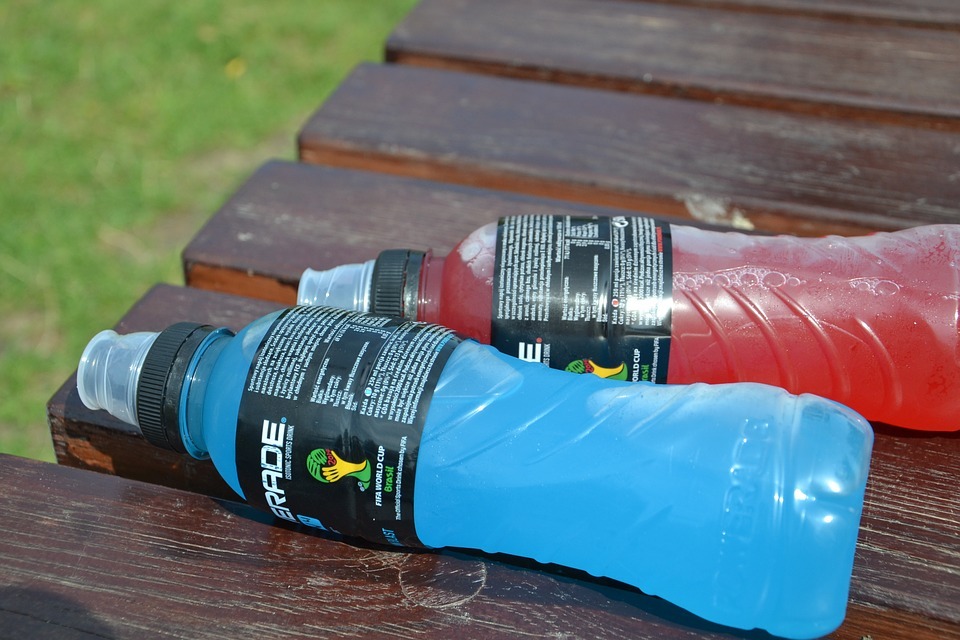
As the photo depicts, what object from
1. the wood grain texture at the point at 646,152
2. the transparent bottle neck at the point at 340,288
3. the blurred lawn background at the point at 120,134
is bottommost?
the blurred lawn background at the point at 120,134

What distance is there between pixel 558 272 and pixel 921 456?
2.09 feet

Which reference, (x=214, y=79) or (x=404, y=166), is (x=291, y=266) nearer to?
(x=404, y=166)

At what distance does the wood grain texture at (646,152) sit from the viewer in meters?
1.87

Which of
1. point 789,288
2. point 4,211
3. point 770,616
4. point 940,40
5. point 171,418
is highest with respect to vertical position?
point 940,40

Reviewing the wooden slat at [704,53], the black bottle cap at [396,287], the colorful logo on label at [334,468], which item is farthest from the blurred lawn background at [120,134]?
the colorful logo on label at [334,468]

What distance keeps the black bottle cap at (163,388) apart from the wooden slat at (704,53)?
1.25 metres

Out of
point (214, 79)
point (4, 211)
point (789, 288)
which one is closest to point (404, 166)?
point (789, 288)

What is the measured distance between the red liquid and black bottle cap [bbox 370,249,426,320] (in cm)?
3

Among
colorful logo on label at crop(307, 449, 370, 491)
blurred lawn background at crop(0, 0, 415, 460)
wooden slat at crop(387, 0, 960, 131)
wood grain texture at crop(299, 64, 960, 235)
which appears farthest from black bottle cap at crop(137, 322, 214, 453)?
blurred lawn background at crop(0, 0, 415, 460)

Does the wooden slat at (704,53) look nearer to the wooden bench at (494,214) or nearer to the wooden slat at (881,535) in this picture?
the wooden bench at (494,214)

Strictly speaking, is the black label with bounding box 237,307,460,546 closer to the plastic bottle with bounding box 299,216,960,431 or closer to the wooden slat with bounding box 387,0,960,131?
the plastic bottle with bounding box 299,216,960,431

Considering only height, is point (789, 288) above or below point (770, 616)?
above

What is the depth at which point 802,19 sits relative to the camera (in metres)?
2.38

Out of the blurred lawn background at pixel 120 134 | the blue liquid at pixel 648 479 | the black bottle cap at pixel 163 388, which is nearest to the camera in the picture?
the blue liquid at pixel 648 479
